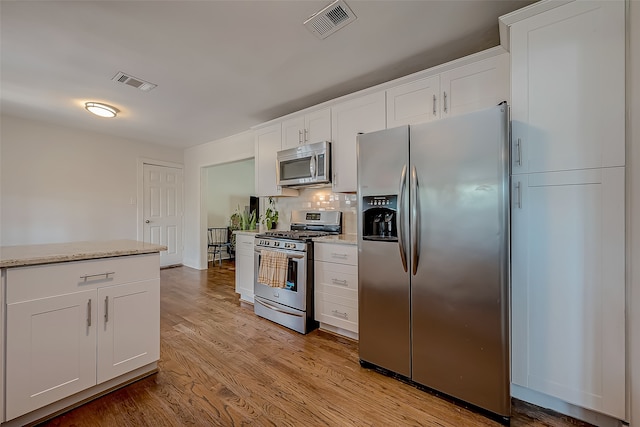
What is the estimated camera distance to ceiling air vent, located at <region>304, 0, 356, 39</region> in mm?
1705

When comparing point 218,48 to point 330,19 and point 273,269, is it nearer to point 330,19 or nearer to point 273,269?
point 330,19

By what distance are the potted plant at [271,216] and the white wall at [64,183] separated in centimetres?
288

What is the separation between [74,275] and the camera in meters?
1.52

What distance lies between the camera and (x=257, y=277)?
3.04m

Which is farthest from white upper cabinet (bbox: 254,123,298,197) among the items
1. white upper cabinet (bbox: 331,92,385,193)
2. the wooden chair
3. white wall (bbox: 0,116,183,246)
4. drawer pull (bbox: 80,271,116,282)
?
the wooden chair

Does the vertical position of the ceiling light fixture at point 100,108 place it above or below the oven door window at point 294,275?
above

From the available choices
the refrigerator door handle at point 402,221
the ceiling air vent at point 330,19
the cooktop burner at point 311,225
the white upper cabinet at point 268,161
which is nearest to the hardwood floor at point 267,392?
the refrigerator door handle at point 402,221

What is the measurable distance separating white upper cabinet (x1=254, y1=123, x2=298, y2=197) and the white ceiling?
1.07 feet

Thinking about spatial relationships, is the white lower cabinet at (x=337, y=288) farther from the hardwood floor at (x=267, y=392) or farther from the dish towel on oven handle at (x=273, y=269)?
the dish towel on oven handle at (x=273, y=269)

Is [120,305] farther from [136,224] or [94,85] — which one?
[136,224]

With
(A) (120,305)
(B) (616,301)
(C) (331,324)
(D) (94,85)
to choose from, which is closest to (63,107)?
(D) (94,85)

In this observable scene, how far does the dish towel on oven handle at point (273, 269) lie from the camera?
273 centimetres

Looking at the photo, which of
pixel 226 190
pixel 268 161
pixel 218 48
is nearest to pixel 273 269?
pixel 268 161

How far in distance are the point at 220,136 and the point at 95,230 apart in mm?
2648
